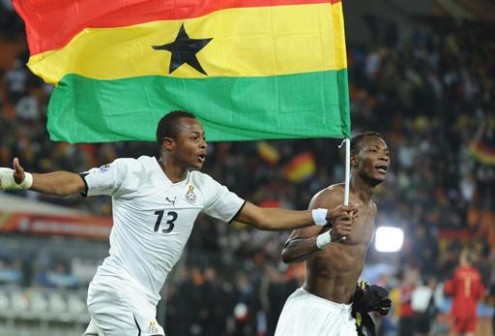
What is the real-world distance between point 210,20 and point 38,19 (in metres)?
1.42

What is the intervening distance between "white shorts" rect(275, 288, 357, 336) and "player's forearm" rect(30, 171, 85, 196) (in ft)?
7.25

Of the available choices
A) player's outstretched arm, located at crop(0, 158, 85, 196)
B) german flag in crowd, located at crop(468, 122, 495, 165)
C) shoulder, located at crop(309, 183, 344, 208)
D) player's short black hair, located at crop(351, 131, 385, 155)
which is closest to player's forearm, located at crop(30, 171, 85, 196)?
player's outstretched arm, located at crop(0, 158, 85, 196)

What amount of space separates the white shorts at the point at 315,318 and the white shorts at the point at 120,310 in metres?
1.37

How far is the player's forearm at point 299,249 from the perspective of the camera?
29.8 ft

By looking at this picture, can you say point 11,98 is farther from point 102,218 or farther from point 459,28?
point 459,28

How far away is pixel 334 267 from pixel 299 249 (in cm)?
43

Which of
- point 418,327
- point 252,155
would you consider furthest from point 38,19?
point 252,155

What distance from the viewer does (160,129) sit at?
8891mm

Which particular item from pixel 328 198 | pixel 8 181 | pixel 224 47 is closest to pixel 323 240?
pixel 328 198

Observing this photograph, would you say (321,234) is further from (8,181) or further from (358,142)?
(8,181)

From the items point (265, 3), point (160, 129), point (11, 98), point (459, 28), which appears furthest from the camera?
point (459, 28)

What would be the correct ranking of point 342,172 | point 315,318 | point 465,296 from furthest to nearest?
point 342,172, point 465,296, point 315,318

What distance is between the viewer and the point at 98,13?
964cm

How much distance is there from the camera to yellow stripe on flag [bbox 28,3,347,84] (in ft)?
30.5
